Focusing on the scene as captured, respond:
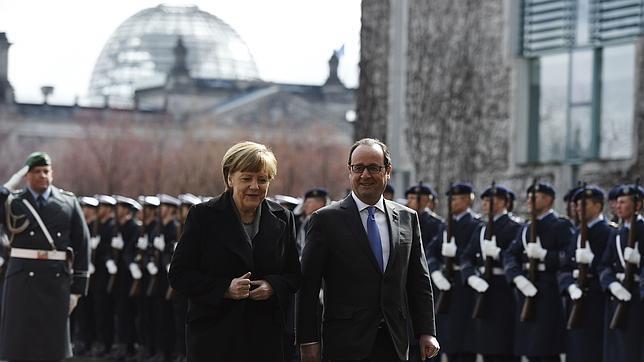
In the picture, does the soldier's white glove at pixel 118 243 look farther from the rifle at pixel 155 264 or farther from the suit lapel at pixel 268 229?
the suit lapel at pixel 268 229

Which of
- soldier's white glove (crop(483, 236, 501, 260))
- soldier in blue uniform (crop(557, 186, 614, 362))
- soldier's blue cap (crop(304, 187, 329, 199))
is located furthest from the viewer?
soldier's blue cap (crop(304, 187, 329, 199))

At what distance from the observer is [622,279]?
1302cm

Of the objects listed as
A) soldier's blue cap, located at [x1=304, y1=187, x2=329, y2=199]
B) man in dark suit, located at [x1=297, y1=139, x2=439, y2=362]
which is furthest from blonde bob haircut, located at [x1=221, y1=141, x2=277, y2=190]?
soldier's blue cap, located at [x1=304, y1=187, x2=329, y2=199]

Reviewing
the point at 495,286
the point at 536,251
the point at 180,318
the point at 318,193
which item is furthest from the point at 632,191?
the point at 180,318

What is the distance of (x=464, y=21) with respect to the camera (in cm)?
2250

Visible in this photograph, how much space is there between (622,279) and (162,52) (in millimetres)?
83317

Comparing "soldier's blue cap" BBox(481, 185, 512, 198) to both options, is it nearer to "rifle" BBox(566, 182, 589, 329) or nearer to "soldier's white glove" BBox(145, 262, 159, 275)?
"rifle" BBox(566, 182, 589, 329)

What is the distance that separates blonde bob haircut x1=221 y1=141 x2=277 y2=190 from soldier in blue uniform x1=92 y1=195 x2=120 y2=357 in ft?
38.2

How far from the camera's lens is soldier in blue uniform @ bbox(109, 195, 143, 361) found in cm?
2017

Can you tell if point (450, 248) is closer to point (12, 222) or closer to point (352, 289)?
point (12, 222)

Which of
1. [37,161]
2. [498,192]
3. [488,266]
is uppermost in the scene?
[37,161]

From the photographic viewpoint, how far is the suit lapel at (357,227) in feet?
29.6

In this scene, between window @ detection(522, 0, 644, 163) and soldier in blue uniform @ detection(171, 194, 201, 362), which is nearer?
soldier in blue uniform @ detection(171, 194, 201, 362)

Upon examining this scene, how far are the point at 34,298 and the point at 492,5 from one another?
9575mm
